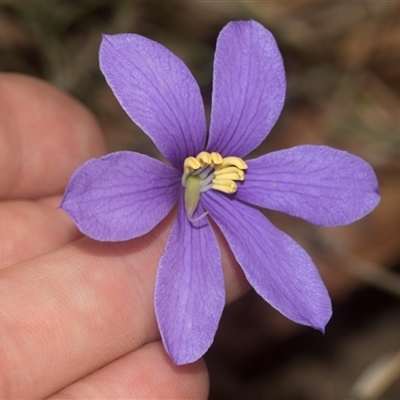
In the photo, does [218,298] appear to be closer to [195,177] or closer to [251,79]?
[195,177]

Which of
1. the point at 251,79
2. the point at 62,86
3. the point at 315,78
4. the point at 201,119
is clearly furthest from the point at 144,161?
the point at 315,78

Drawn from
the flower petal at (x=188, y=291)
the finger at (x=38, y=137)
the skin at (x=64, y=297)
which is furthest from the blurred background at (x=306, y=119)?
the flower petal at (x=188, y=291)

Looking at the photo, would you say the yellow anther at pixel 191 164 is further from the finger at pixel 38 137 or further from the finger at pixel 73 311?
the finger at pixel 38 137

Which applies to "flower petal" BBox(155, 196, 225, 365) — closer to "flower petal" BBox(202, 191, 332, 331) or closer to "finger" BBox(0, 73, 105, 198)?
"flower petal" BBox(202, 191, 332, 331)

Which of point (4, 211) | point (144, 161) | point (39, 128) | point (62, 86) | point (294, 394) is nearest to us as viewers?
point (144, 161)

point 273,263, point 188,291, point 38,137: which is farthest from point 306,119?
point 188,291

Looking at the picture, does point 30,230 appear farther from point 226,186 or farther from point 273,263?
point 273,263

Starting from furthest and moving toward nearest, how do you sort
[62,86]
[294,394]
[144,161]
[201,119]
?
[294,394], [62,86], [201,119], [144,161]
